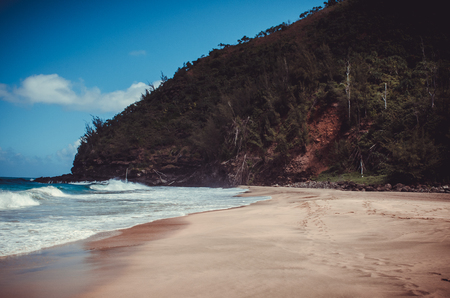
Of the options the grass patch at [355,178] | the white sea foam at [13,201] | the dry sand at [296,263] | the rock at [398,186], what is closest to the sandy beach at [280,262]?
the dry sand at [296,263]

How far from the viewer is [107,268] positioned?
2.86 metres

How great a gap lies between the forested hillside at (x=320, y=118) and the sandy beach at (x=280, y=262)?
35.8ft

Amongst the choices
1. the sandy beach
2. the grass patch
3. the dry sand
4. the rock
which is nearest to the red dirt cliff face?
the grass patch

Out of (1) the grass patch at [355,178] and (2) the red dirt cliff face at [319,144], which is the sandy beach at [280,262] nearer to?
(1) the grass patch at [355,178]

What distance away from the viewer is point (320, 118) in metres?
Result: 21.1

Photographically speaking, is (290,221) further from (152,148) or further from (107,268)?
(152,148)

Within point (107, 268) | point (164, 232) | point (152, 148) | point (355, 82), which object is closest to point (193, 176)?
point (152, 148)

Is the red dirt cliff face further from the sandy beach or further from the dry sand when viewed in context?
the dry sand

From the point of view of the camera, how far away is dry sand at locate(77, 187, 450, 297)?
202 cm

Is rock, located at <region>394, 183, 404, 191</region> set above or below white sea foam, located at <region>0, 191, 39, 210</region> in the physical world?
below

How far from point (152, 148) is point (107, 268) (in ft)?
118

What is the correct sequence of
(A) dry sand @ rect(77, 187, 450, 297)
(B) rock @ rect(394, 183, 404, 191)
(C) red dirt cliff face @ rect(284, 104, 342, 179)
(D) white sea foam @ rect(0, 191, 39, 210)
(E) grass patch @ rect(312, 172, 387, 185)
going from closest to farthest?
1. (A) dry sand @ rect(77, 187, 450, 297)
2. (D) white sea foam @ rect(0, 191, 39, 210)
3. (B) rock @ rect(394, 183, 404, 191)
4. (E) grass patch @ rect(312, 172, 387, 185)
5. (C) red dirt cliff face @ rect(284, 104, 342, 179)

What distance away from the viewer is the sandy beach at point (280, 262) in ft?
6.70

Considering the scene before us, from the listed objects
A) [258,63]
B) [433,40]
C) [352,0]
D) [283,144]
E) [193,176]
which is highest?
[352,0]
